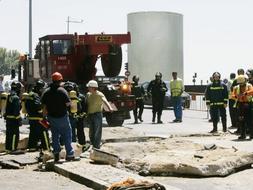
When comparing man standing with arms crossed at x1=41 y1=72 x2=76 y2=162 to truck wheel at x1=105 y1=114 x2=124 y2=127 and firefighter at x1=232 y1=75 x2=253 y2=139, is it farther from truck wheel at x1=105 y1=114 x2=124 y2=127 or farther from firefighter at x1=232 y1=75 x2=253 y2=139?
truck wheel at x1=105 y1=114 x2=124 y2=127

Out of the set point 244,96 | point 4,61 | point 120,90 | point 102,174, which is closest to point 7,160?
point 102,174

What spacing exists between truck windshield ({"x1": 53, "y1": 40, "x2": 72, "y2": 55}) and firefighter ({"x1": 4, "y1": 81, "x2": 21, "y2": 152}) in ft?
24.1

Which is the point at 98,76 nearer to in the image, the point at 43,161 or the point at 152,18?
the point at 43,161

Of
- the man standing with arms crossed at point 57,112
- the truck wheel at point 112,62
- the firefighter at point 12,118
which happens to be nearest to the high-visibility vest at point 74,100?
the firefighter at point 12,118

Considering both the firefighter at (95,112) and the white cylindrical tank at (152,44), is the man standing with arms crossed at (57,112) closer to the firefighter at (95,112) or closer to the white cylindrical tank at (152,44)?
the firefighter at (95,112)

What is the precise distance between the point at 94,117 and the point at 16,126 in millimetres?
1857

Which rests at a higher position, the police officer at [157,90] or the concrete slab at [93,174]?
Answer: the police officer at [157,90]

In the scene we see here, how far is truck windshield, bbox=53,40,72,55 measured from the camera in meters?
20.6

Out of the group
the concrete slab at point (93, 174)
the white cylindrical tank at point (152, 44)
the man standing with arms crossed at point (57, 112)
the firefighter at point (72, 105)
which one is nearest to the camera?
the concrete slab at point (93, 174)

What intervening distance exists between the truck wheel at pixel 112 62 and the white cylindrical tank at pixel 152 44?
16.7 m

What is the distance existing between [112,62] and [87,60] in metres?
0.88

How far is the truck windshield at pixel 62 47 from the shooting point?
20594 millimetres

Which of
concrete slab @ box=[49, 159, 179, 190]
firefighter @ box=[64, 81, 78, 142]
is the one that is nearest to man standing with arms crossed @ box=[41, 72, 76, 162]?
concrete slab @ box=[49, 159, 179, 190]

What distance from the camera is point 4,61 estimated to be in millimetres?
128125
